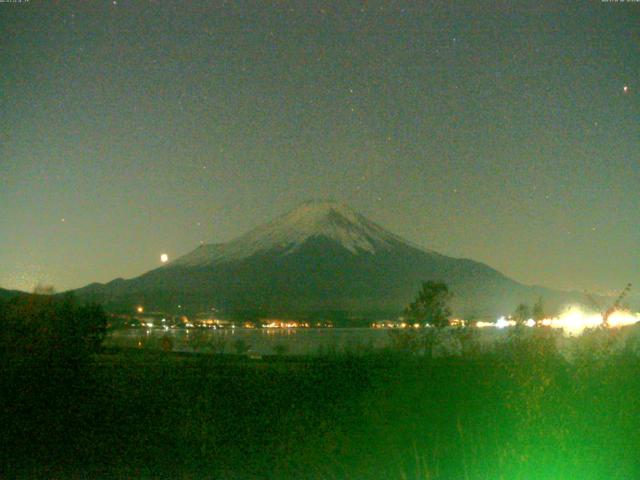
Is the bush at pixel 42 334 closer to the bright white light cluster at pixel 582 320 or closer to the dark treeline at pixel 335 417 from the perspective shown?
the dark treeline at pixel 335 417

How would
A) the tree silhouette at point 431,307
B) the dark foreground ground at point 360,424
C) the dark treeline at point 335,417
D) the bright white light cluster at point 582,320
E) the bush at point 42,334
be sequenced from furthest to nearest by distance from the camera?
the tree silhouette at point 431,307 < the bush at point 42,334 < the bright white light cluster at point 582,320 < the dark treeline at point 335,417 < the dark foreground ground at point 360,424

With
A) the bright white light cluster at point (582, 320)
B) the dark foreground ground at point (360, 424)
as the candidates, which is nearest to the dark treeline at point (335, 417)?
the dark foreground ground at point (360, 424)

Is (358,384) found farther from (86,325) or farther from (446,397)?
(86,325)

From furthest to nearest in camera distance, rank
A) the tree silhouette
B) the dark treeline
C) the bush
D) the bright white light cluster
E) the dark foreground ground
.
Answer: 1. the tree silhouette
2. the bush
3. the bright white light cluster
4. the dark treeline
5. the dark foreground ground

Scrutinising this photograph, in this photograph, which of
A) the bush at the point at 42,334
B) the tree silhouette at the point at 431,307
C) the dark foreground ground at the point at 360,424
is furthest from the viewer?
the tree silhouette at the point at 431,307

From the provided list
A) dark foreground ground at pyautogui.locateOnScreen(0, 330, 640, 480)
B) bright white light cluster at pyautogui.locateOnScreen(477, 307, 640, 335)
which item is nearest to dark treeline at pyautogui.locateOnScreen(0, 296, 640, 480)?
dark foreground ground at pyautogui.locateOnScreen(0, 330, 640, 480)

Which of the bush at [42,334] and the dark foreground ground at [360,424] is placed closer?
the dark foreground ground at [360,424]

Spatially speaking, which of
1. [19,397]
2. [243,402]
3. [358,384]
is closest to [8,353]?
[19,397]

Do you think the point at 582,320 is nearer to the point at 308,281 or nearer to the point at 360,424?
the point at 360,424

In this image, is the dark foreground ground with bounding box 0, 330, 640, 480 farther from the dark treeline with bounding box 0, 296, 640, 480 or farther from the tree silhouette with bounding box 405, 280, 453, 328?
the tree silhouette with bounding box 405, 280, 453, 328
